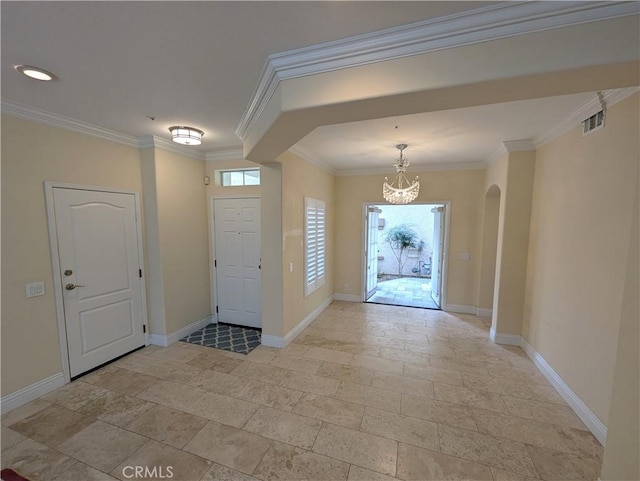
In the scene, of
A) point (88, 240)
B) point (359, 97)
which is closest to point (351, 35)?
point (359, 97)

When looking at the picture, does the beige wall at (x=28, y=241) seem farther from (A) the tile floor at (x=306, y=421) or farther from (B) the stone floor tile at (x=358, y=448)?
(B) the stone floor tile at (x=358, y=448)

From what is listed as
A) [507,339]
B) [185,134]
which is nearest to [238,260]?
[185,134]

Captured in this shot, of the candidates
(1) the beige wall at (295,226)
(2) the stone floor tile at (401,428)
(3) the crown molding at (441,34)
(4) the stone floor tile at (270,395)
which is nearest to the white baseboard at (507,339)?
(2) the stone floor tile at (401,428)

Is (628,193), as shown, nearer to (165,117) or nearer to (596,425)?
(596,425)

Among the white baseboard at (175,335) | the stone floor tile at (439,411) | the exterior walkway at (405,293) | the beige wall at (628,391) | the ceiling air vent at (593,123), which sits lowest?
the exterior walkway at (405,293)

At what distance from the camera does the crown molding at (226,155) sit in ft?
12.6

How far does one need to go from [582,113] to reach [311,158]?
299cm

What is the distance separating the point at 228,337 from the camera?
3.80 m

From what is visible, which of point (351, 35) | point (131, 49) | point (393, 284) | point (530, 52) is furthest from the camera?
point (393, 284)

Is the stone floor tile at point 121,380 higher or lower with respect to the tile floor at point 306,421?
lower

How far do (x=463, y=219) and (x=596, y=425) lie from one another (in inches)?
128

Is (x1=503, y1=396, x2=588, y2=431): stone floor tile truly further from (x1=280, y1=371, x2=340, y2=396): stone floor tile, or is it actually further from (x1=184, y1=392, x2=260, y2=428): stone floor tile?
(x1=184, y1=392, x2=260, y2=428): stone floor tile

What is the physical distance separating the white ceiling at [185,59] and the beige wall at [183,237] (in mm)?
638

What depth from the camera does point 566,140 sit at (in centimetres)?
264
